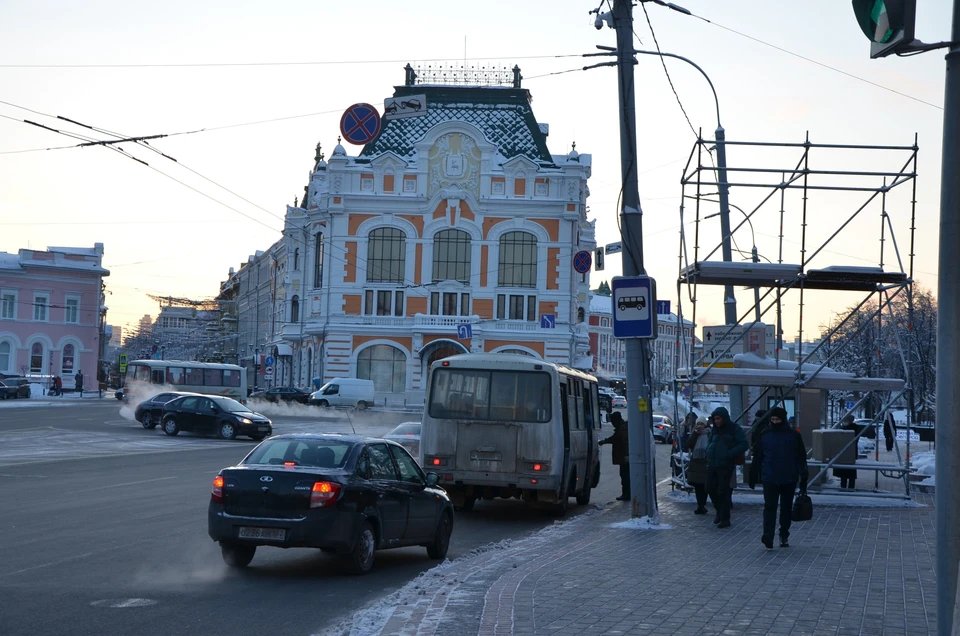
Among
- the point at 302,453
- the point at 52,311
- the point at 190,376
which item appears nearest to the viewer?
the point at 302,453

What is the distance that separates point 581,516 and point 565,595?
379 inches

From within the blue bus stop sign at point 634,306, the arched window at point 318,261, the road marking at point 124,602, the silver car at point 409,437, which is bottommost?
the road marking at point 124,602

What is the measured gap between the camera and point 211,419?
136 ft

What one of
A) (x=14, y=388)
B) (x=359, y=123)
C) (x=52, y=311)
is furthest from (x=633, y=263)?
(x=52, y=311)

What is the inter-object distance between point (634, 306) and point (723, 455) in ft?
8.65

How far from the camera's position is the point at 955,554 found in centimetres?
571

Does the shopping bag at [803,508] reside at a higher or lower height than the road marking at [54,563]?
higher

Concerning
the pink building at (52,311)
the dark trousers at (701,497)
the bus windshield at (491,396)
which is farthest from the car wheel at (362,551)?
the pink building at (52,311)

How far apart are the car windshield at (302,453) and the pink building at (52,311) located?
80.1m

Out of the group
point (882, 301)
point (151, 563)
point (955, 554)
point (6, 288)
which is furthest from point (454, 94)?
point (955, 554)

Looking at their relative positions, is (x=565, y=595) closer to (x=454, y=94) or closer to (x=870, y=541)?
(x=870, y=541)

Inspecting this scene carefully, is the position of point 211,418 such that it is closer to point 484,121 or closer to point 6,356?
point 484,121

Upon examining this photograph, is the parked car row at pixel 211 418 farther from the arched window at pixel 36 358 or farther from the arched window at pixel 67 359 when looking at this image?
the arched window at pixel 67 359

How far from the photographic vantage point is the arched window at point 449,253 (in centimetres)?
7425
